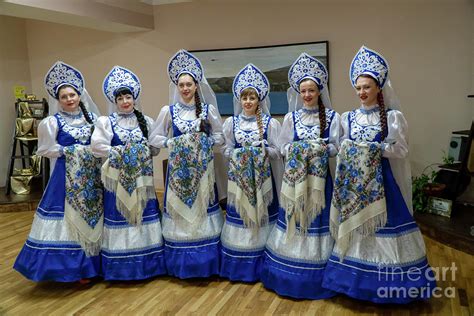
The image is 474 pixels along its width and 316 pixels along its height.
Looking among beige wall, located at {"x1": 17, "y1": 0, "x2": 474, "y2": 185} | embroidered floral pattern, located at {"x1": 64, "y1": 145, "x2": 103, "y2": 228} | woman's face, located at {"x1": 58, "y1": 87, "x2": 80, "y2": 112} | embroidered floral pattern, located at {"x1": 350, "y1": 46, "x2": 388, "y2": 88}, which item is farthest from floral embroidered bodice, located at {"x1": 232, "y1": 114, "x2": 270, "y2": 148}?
beige wall, located at {"x1": 17, "y1": 0, "x2": 474, "y2": 185}

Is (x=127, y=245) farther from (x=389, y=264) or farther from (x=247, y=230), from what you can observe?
(x=389, y=264)

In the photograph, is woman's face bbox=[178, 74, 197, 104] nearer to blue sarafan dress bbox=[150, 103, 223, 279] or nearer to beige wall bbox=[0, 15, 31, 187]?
blue sarafan dress bbox=[150, 103, 223, 279]

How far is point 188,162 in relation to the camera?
10.0 ft

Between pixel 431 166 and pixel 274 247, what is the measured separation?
250 centimetres

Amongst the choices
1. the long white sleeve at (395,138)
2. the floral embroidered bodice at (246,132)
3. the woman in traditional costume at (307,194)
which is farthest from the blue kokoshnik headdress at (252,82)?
the long white sleeve at (395,138)

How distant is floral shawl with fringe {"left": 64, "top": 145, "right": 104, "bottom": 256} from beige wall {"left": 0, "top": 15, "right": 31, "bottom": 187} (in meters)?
3.80

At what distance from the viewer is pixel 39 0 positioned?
4281 millimetres

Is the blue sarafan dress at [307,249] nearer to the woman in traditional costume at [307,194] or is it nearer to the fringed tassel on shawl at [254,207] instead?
the woman in traditional costume at [307,194]

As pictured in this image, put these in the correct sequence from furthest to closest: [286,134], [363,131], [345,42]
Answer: [345,42] < [286,134] < [363,131]

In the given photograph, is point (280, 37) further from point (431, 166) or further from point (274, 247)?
point (274, 247)

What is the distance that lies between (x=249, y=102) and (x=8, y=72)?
15.6ft

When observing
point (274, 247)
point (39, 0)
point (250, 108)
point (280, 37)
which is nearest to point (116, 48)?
point (39, 0)

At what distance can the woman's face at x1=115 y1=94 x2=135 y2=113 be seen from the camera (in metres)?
3.05

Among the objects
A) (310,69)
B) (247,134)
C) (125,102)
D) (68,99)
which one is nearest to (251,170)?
(247,134)
